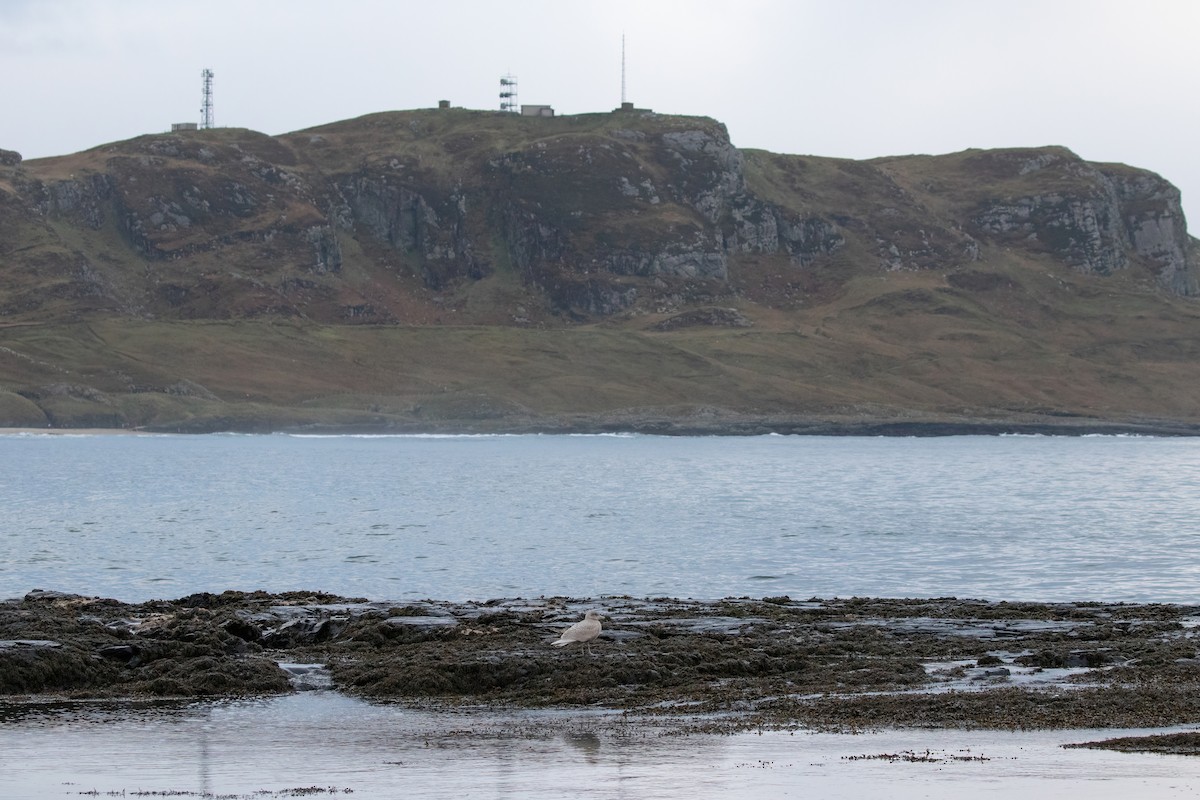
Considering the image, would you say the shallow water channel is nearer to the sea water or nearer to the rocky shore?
the sea water

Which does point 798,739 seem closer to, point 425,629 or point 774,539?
point 425,629

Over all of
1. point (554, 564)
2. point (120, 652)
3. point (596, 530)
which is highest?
point (120, 652)

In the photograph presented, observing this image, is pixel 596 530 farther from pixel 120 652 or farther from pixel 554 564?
pixel 120 652

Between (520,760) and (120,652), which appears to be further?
(120,652)

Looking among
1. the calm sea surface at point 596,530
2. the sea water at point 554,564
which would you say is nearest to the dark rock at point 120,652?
the sea water at point 554,564

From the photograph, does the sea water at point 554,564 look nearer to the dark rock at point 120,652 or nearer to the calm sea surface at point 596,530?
the calm sea surface at point 596,530

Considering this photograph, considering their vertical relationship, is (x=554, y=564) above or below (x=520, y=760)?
below

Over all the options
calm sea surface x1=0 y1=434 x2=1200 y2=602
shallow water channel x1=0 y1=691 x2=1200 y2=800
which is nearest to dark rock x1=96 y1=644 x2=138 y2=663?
shallow water channel x1=0 y1=691 x2=1200 y2=800

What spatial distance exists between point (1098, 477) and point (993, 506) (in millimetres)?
44820

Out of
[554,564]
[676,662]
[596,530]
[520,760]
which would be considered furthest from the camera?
[596,530]

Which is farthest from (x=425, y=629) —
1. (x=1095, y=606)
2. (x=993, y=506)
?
(x=993, y=506)

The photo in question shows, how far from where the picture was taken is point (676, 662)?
89.2 feet

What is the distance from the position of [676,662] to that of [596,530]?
47.4 m

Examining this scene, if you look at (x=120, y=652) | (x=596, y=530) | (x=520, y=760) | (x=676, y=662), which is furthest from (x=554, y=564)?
(x=520, y=760)
